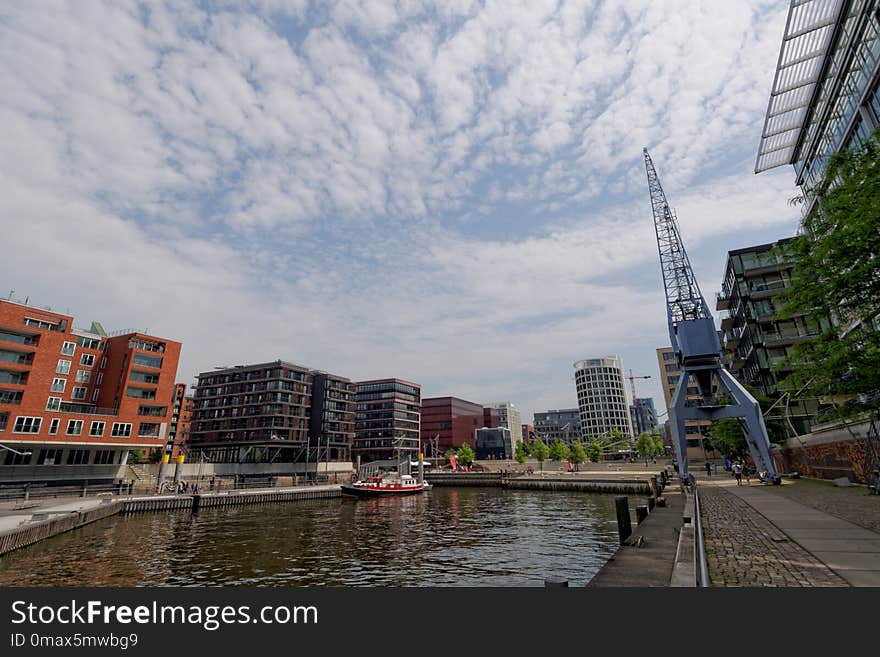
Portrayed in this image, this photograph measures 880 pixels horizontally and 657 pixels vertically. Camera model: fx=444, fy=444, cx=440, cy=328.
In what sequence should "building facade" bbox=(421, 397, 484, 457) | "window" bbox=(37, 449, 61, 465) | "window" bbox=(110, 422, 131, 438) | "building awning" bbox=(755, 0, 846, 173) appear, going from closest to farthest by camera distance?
"building awning" bbox=(755, 0, 846, 173) → "window" bbox=(37, 449, 61, 465) → "window" bbox=(110, 422, 131, 438) → "building facade" bbox=(421, 397, 484, 457)

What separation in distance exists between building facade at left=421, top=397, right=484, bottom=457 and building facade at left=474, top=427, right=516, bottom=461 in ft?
12.7

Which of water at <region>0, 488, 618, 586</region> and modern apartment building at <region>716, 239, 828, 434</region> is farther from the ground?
modern apartment building at <region>716, 239, 828, 434</region>

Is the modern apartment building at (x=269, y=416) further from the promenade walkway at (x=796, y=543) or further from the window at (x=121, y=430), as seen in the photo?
the promenade walkway at (x=796, y=543)

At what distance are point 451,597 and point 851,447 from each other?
4036 centimetres

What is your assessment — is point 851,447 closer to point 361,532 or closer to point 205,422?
point 361,532

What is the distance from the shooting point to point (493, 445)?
6452 inches

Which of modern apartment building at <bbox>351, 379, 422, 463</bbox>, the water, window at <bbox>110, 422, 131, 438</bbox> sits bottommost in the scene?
the water

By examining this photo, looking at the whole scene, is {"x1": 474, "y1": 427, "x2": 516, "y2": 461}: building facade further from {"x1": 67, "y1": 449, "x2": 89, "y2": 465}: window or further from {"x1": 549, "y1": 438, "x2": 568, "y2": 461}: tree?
{"x1": 67, "y1": 449, "x2": 89, "y2": 465}: window

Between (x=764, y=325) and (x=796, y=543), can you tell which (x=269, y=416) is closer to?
(x=764, y=325)

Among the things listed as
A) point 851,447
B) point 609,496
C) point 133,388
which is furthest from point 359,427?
point 851,447

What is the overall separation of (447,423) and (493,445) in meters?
18.7

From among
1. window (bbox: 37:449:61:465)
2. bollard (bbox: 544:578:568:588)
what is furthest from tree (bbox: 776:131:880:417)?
window (bbox: 37:449:61:465)

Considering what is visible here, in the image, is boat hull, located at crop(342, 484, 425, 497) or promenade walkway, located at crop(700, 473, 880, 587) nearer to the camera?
promenade walkway, located at crop(700, 473, 880, 587)

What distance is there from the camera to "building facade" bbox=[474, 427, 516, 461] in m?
162
